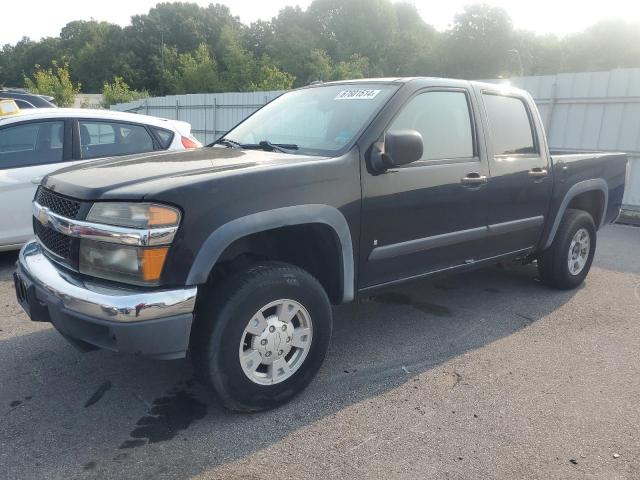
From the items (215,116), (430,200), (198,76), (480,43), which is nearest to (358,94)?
(430,200)

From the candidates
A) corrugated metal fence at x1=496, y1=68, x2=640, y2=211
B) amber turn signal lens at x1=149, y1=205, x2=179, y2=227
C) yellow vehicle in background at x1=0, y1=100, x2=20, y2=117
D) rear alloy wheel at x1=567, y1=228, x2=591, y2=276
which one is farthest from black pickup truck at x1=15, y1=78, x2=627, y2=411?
corrugated metal fence at x1=496, y1=68, x2=640, y2=211

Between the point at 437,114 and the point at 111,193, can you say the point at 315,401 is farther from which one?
the point at 437,114

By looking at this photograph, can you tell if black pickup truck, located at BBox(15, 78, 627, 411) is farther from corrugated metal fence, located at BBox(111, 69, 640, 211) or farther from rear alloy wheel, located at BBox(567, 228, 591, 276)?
corrugated metal fence, located at BBox(111, 69, 640, 211)

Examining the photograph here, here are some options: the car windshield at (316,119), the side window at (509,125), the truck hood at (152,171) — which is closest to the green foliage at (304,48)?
the side window at (509,125)

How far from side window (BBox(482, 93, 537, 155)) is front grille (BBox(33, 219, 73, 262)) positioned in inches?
118

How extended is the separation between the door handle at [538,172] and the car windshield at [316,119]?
1.52 meters

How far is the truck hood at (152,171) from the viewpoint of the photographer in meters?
2.61

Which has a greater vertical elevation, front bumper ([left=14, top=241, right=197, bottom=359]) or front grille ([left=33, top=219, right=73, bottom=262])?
front grille ([left=33, top=219, right=73, bottom=262])

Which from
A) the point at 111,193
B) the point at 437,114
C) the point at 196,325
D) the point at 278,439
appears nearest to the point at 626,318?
the point at 437,114

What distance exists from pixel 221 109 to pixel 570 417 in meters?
14.8

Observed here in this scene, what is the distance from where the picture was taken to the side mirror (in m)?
3.13

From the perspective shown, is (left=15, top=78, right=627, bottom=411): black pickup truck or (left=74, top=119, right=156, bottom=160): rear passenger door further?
(left=74, top=119, right=156, bottom=160): rear passenger door

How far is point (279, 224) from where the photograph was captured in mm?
2850

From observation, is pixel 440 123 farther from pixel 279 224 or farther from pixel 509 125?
pixel 279 224
